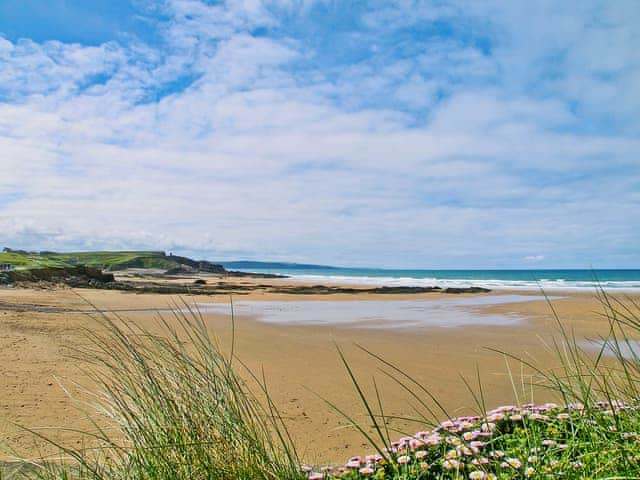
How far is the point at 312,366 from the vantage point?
8.72m

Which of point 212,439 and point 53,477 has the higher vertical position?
point 212,439

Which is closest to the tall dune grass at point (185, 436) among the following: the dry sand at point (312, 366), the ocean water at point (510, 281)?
the dry sand at point (312, 366)

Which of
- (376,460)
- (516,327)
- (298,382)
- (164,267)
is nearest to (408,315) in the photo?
(516,327)

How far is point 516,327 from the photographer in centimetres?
1410

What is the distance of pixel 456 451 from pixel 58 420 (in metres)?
4.81

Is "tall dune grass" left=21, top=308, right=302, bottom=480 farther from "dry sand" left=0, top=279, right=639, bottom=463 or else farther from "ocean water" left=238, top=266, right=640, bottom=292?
"ocean water" left=238, top=266, right=640, bottom=292

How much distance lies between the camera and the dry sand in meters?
5.42

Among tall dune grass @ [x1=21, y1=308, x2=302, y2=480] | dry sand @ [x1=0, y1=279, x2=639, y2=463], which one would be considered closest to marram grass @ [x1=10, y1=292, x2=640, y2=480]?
tall dune grass @ [x1=21, y1=308, x2=302, y2=480]

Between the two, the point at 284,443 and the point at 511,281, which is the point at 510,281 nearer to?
the point at 511,281

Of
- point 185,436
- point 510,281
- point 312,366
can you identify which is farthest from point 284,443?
point 510,281

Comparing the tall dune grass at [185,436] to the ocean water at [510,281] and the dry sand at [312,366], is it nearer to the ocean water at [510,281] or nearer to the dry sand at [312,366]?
the dry sand at [312,366]

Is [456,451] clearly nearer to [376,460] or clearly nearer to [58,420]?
[376,460]

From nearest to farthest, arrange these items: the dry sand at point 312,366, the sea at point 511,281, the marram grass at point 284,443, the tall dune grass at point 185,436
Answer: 1. the marram grass at point 284,443
2. the tall dune grass at point 185,436
3. the dry sand at point 312,366
4. the sea at point 511,281

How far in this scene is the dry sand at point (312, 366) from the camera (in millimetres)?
5418
